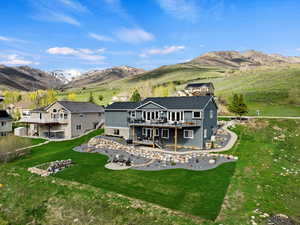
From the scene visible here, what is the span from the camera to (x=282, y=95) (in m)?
60.0

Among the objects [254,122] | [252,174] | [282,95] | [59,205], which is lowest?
[59,205]

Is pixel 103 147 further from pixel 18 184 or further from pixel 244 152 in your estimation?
pixel 244 152

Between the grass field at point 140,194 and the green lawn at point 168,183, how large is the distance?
7 centimetres

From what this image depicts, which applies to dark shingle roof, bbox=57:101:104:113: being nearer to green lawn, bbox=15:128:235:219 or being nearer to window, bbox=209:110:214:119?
green lawn, bbox=15:128:235:219

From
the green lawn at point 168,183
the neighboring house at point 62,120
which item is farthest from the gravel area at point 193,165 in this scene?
the neighboring house at point 62,120

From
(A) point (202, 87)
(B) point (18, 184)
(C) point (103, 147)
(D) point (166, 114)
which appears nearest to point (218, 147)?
(D) point (166, 114)

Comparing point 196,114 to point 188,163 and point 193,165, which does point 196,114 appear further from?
point 193,165

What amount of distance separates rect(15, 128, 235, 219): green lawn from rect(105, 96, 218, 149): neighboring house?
26.7ft

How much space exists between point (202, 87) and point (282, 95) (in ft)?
80.7

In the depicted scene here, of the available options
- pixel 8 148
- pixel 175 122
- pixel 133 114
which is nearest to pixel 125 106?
pixel 133 114

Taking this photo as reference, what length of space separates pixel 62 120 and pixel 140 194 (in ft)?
104

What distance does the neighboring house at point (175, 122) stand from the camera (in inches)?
1149

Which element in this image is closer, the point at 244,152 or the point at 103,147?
the point at 244,152

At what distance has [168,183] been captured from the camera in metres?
18.2
